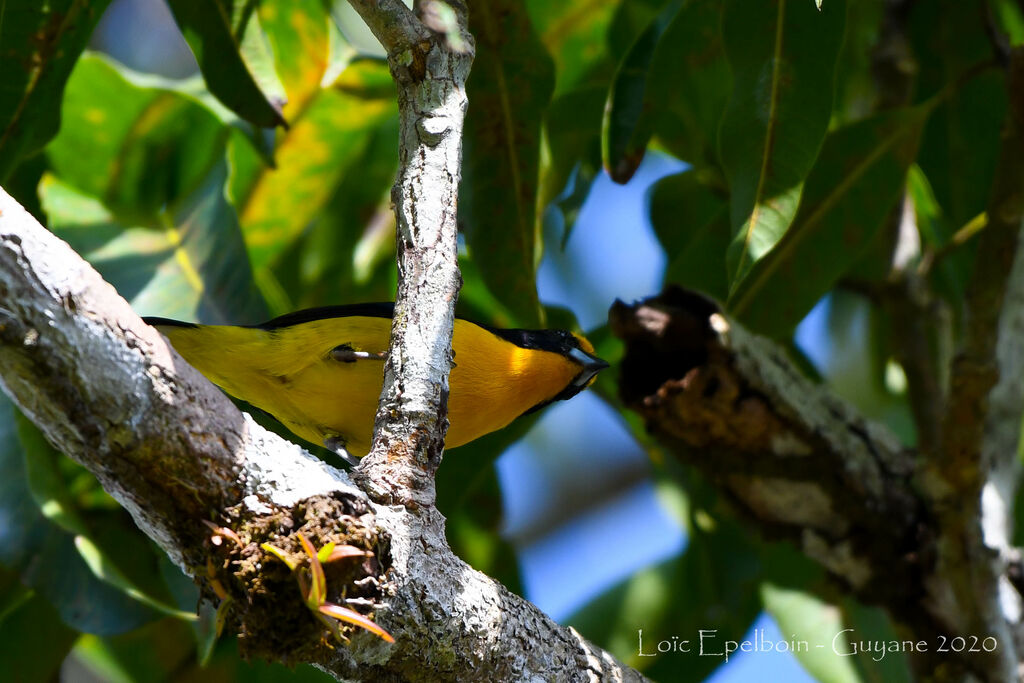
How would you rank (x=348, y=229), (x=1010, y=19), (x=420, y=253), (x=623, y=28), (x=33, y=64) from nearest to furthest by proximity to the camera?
(x=420, y=253), (x=33, y=64), (x=623, y=28), (x=348, y=229), (x=1010, y=19)

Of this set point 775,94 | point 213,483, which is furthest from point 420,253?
point 775,94

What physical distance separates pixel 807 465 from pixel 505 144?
1181 millimetres

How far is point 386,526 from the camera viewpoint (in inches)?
60.8

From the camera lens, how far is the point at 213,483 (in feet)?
4.77

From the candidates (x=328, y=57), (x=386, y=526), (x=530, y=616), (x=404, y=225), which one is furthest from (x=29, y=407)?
(x=328, y=57)

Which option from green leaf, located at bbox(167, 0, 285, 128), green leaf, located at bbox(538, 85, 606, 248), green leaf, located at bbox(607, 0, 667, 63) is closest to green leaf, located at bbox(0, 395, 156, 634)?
green leaf, located at bbox(167, 0, 285, 128)

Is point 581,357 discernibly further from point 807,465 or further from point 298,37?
point 298,37

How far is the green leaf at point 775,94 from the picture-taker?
2.44 metres

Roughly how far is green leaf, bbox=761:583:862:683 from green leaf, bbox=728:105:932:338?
939 millimetres

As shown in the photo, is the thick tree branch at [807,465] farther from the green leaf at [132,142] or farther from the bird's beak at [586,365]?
the green leaf at [132,142]

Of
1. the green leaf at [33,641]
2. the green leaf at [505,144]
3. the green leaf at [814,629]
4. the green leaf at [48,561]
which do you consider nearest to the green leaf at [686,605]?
the green leaf at [814,629]

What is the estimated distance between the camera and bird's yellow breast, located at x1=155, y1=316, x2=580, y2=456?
2.89 meters

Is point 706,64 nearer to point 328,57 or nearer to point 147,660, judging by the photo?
point 328,57

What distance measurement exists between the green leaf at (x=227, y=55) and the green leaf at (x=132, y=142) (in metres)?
0.97
